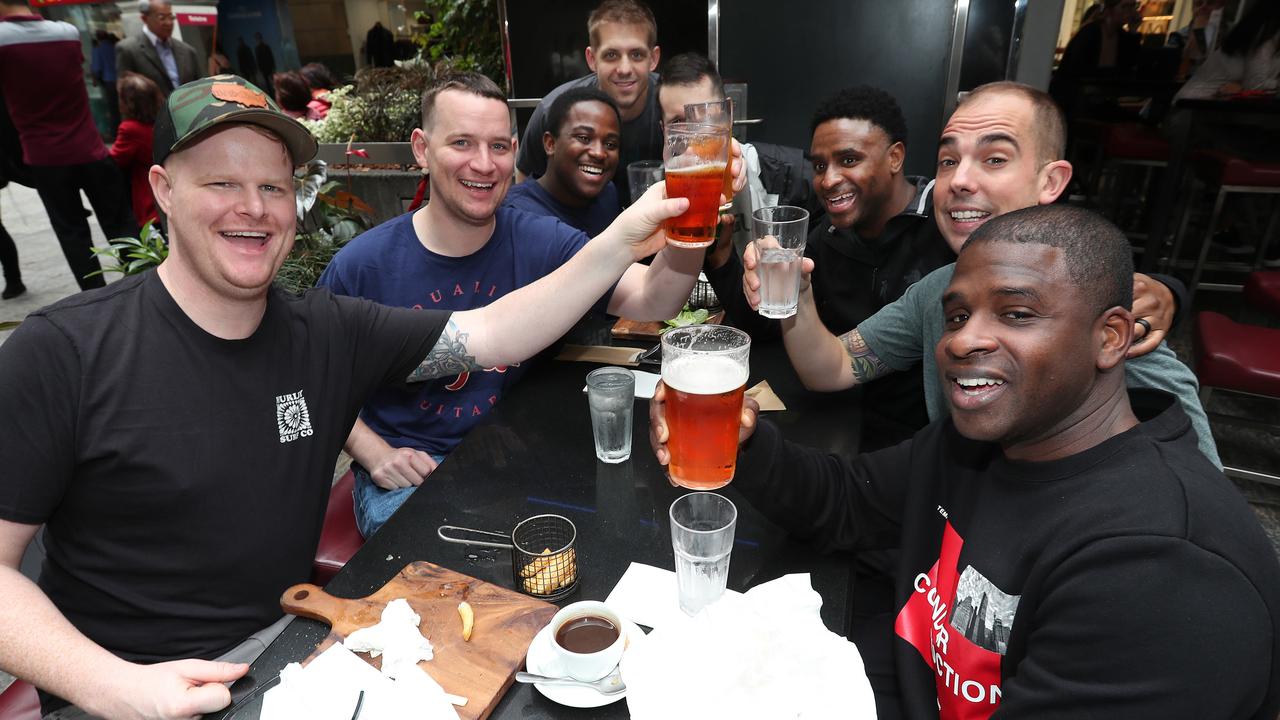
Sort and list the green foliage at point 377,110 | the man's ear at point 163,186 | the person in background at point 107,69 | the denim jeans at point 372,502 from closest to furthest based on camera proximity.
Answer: the man's ear at point 163,186, the denim jeans at point 372,502, the green foliage at point 377,110, the person in background at point 107,69

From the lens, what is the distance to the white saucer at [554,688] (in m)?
1.16

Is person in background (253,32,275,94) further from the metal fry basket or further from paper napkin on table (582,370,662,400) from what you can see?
the metal fry basket

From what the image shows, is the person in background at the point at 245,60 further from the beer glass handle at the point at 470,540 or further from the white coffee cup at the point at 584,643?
the white coffee cup at the point at 584,643

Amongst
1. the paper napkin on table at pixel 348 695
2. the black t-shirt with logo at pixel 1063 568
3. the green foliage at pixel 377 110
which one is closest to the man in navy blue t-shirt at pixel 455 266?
the black t-shirt with logo at pixel 1063 568

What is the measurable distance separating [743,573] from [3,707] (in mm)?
1565

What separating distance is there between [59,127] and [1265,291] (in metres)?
7.84

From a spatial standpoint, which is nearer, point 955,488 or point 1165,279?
point 955,488

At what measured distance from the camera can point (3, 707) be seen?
59.4 inches

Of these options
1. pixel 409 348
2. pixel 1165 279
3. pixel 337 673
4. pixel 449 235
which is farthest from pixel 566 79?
pixel 337 673

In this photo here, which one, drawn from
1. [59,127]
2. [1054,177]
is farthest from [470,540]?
[59,127]

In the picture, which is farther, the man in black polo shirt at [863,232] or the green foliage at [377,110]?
the green foliage at [377,110]

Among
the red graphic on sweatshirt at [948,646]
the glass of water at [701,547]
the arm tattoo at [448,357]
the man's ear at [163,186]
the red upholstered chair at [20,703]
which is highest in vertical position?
the man's ear at [163,186]

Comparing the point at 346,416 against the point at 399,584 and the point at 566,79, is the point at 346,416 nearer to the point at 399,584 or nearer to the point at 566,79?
the point at 399,584

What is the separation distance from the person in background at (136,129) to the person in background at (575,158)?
3948mm
